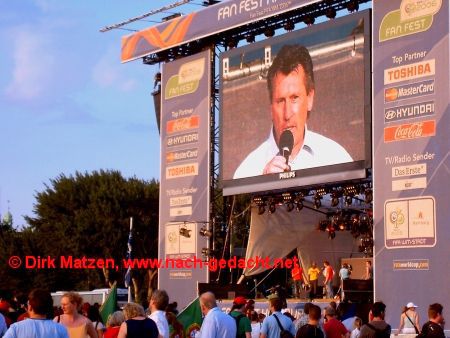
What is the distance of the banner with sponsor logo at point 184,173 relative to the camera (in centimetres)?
3222

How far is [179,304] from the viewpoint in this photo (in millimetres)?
32656

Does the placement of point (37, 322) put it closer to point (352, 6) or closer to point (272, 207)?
Answer: point (352, 6)

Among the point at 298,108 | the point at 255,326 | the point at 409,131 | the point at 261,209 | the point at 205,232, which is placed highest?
the point at 298,108

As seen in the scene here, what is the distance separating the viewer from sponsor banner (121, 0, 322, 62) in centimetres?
2991

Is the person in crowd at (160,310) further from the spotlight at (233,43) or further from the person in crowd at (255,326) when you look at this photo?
the spotlight at (233,43)

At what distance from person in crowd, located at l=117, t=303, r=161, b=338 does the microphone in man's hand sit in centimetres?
1921

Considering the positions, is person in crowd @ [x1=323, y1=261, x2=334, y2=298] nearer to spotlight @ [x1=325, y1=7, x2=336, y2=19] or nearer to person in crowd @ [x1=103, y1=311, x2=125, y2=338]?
spotlight @ [x1=325, y1=7, x2=336, y2=19]

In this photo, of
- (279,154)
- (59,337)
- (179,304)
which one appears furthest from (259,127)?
(59,337)

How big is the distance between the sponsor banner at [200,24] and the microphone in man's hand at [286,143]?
3.44 meters

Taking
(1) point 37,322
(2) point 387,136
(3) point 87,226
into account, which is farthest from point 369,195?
(3) point 87,226

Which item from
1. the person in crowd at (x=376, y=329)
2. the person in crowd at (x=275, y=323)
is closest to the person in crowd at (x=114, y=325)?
the person in crowd at (x=275, y=323)

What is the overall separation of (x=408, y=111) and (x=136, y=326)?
661 inches

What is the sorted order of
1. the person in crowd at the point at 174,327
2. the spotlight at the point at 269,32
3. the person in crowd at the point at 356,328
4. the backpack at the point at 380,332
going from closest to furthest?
the backpack at the point at 380,332
the person in crowd at the point at 174,327
the person in crowd at the point at 356,328
the spotlight at the point at 269,32

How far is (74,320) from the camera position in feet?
32.3
